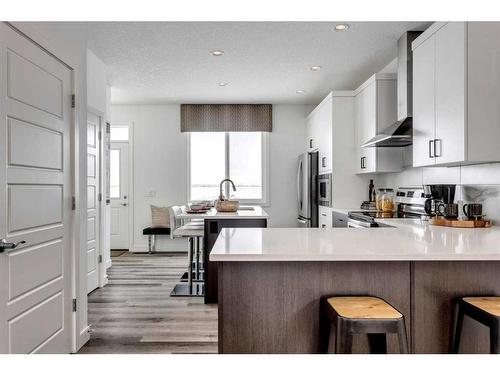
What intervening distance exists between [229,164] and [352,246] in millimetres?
4882

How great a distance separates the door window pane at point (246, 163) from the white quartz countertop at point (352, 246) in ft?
13.6

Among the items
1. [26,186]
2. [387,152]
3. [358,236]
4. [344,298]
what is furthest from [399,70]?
[26,186]

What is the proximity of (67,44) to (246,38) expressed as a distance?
5.42 ft

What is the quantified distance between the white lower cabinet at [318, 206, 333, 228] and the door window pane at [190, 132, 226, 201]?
200cm

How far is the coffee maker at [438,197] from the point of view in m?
3.12

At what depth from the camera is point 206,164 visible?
6512mm

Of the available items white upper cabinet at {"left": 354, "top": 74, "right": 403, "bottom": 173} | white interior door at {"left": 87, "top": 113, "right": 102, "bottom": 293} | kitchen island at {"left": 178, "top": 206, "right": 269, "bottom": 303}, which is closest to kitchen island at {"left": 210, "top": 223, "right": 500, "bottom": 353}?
kitchen island at {"left": 178, "top": 206, "right": 269, "bottom": 303}

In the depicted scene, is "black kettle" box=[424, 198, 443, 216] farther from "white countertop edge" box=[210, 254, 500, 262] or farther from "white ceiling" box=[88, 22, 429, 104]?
"white countertop edge" box=[210, 254, 500, 262]

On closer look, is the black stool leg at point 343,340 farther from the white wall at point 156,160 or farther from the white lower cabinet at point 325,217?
the white wall at point 156,160

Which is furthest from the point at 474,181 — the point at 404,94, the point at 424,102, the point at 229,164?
the point at 229,164

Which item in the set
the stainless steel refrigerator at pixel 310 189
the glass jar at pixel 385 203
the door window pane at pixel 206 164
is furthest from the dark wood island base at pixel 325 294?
the door window pane at pixel 206 164

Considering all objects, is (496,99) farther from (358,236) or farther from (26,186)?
(26,186)

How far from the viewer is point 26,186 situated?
193 cm

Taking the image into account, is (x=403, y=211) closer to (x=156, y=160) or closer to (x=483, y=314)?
(x=483, y=314)
